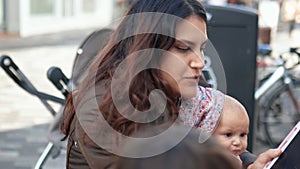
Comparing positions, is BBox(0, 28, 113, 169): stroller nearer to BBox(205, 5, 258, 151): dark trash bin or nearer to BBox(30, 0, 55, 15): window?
BBox(205, 5, 258, 151): dark trash bin

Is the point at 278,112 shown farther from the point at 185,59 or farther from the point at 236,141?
the point at 185,59

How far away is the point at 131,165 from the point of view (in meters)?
1.64

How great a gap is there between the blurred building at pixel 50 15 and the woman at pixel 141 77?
13275 mm

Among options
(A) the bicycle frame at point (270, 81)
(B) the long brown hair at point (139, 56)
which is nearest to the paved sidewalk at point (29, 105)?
(A) the bicycle frame at point (270, 81)

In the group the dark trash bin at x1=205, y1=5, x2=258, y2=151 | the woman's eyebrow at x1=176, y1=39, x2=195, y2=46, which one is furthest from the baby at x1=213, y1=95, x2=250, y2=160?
the dark trash bin at x1=205, y1=5, x2=258, y2=151

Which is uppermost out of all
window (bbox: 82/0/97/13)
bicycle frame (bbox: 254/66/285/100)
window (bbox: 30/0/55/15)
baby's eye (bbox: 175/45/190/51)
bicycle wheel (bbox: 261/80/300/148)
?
baby's eye (bbox: 175/45/190/51)

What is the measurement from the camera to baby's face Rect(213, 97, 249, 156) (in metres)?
2.21

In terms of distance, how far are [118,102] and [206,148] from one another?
1.11 ft

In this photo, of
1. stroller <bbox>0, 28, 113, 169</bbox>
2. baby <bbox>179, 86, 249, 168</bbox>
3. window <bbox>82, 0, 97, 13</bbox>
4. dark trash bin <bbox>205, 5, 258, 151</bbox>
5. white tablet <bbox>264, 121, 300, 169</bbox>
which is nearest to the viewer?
white tablet <bbox>264, 121, 300, 169</bbox>

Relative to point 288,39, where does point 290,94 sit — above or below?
above

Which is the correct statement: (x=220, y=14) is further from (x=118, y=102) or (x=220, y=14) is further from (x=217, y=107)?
(x=118, y=102)

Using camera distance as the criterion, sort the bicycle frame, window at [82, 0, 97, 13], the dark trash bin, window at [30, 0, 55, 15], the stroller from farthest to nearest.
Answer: window at [82, 0, 97, 13] → window at [30, 0, 55, 15] → the bicycle frame → the dark trash bin → the stroller

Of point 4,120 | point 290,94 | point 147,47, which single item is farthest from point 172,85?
point 4,120

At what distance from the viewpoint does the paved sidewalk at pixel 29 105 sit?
20.2 ft
